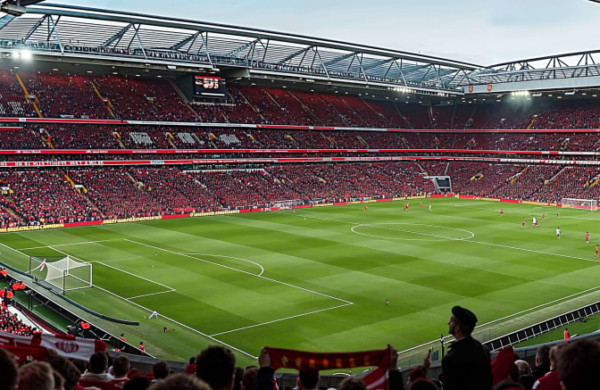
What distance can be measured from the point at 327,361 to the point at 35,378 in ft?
11.5

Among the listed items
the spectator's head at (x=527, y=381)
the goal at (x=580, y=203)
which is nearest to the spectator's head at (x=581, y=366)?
the spectator's head at (x=527, y=381)

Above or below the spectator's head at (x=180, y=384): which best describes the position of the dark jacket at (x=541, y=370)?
below

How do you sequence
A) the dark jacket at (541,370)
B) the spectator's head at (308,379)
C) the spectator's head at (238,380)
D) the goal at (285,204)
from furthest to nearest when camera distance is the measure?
the goal at (285,204)
the dark jacket at (541,370)
the spectator's head at (238,380)
the spectator's head at (308,379)

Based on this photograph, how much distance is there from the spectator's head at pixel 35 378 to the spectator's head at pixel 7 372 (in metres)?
0.04

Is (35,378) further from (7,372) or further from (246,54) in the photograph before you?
(246,54)

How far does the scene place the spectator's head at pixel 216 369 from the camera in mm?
4418

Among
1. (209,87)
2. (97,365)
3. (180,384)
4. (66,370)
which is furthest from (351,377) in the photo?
(209,87)

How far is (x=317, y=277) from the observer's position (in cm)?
3531

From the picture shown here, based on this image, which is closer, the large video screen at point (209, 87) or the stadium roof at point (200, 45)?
the stadium roof at point (200, 45)

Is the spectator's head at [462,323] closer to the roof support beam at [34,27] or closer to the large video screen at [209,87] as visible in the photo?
the roof support beam at [34,27]

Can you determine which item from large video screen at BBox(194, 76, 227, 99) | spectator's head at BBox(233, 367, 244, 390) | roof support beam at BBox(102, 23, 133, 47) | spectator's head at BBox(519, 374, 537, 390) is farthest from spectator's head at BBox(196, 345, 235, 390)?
large video screen at BBox(194, 76, 227, 99)

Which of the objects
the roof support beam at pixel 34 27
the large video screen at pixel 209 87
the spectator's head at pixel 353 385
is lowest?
the spectator's head at pixel 353 385

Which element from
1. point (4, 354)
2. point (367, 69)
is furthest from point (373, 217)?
point (4, 354)

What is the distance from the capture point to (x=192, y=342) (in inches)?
958
